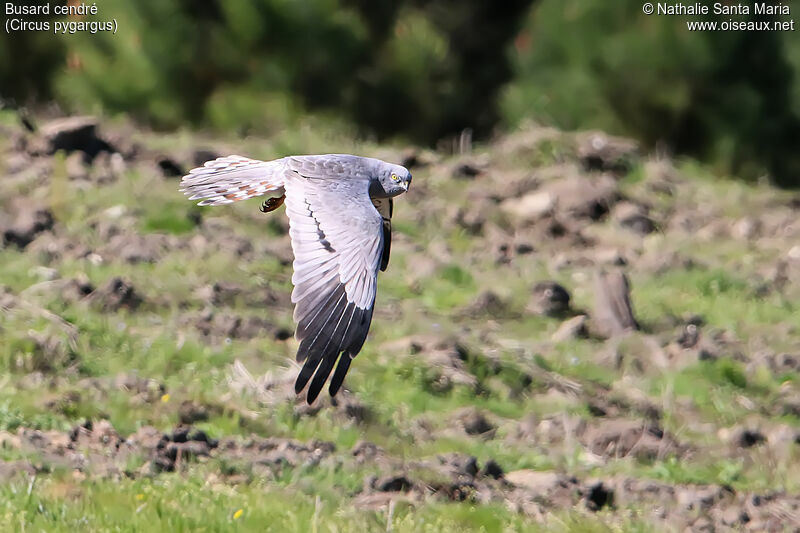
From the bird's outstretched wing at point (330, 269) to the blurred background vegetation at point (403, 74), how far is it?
10.0 meters

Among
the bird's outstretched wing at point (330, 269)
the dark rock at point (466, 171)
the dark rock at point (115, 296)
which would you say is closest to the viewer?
the bird's outstretched wing at point (330, 269)

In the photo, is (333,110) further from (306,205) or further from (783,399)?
(306,205)

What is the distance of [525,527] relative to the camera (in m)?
5.75

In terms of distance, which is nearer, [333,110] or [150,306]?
[150,306]

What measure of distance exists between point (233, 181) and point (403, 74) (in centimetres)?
1122

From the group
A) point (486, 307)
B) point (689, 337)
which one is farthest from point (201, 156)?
point (689, 337)

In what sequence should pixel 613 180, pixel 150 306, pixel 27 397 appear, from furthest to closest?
pixel 613 180 → pixel 150 306 → pixel 27 397

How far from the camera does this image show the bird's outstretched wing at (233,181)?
6113mm

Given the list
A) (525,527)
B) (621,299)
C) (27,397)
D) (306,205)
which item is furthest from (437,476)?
(621,299)

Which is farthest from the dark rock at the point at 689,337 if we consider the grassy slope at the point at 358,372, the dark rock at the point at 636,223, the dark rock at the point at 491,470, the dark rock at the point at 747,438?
the dark rock at the point at 491,470

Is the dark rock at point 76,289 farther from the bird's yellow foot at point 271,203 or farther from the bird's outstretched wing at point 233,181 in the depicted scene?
the bird's yellow foot at point 271,203

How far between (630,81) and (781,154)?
93.8 inches

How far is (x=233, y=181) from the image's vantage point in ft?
20.9

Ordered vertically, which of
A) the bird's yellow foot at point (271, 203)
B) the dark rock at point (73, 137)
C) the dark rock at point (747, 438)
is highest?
the bird's yellow foot at point (271, 203)
